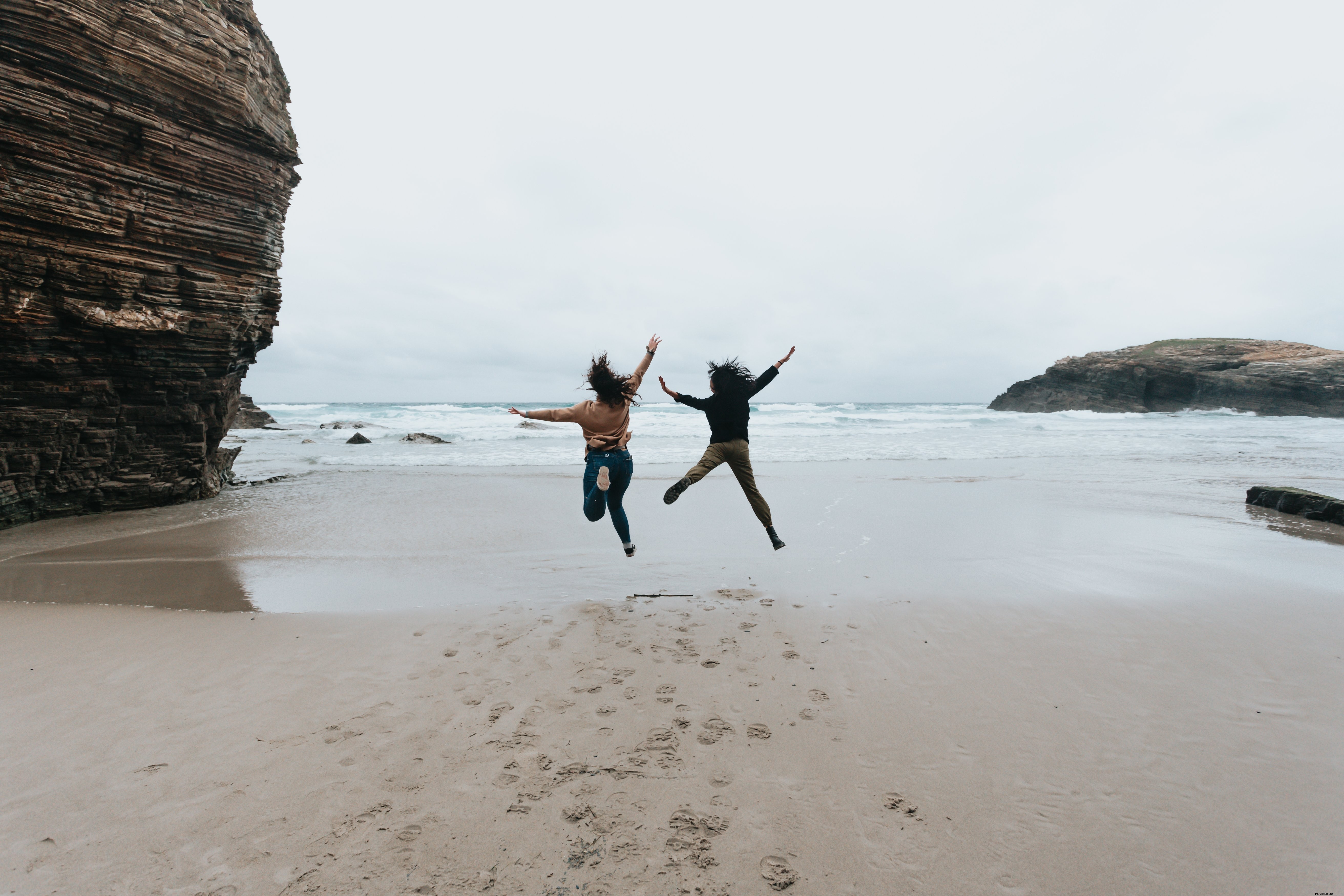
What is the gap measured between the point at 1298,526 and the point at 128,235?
704 inches

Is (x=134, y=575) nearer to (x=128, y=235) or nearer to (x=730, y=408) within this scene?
(x=128, y=235)

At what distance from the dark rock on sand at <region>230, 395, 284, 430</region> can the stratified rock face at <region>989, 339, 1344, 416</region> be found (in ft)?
207

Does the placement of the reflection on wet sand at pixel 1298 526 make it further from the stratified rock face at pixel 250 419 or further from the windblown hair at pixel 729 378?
the stratified rock face at pixel 250 419

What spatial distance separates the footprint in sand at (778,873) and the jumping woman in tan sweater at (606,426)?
151 inches

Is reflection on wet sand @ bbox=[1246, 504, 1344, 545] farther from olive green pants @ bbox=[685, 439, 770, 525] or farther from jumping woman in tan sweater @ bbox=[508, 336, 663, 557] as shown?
jumping woman in tan sweater @ bbox=[508, 336, 663, 557]

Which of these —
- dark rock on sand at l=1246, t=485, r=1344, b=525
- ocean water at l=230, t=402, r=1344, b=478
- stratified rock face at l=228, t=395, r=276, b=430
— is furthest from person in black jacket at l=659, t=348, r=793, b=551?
stratified rock face at l=228, t=395, r=276, b=430

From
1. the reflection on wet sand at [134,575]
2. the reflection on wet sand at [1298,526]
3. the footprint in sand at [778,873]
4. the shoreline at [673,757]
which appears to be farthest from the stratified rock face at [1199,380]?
the reflection on wet sand at [134,575]

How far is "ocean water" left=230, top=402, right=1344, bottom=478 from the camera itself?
18984 millimetres

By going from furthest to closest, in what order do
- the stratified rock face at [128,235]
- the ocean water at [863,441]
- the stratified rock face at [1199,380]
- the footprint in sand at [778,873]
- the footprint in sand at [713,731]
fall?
the stratified rock face at [1199,380] → the ocean water at [863,441] → the stratified rock face at [128,235] → the footprint in sand at [713,731] → the footprint in sand at [778,873]

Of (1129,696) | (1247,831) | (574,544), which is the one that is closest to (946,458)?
(574,544)

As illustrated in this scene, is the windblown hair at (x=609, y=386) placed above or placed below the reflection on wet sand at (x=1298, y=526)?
above

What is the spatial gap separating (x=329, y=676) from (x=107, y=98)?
9.55 m

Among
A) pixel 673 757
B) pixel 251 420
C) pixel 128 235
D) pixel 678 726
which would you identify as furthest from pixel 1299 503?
pixel 251 420

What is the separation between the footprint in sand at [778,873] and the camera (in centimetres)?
218
